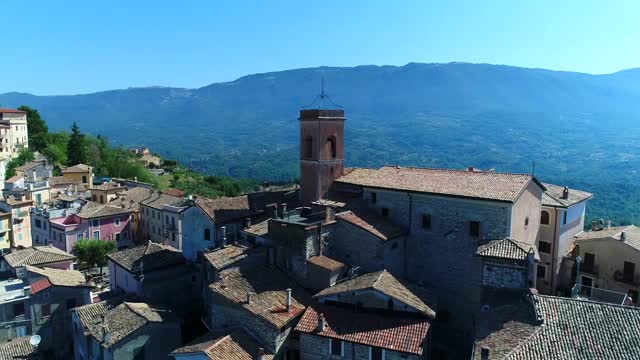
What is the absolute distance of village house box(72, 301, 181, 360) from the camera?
25641 millimetres

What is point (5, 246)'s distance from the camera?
54094mm

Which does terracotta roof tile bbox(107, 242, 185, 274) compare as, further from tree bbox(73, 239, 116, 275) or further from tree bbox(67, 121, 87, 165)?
tree bbox(67, 121, 87, 165)

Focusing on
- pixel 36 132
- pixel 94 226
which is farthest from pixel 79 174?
pixel 36 132

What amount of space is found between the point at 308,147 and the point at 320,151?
1.28 m

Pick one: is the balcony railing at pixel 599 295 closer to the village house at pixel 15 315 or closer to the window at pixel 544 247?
the window at pixel 544 247

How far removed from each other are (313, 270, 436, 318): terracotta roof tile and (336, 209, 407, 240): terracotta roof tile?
262 cm

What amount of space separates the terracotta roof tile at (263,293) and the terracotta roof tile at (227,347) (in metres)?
1.43

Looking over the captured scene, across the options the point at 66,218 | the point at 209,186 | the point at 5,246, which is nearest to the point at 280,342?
the point at 66,218

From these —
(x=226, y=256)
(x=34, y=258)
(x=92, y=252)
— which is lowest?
(x=92, y=252)

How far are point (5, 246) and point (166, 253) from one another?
105ft

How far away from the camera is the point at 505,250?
23.1 m

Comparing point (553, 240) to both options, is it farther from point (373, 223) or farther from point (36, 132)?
point (36, 132)

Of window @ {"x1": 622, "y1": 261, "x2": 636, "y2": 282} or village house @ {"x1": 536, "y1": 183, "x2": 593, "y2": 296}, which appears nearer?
window @ {"x1": 622, "y1": 261, "x2": 636, "y2": 282}

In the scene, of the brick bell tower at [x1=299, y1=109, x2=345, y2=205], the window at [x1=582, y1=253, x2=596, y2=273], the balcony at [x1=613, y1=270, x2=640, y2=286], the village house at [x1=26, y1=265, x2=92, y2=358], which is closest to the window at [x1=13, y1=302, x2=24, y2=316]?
the village house at [x1=26, y1=265, x2=92, y2=358]
